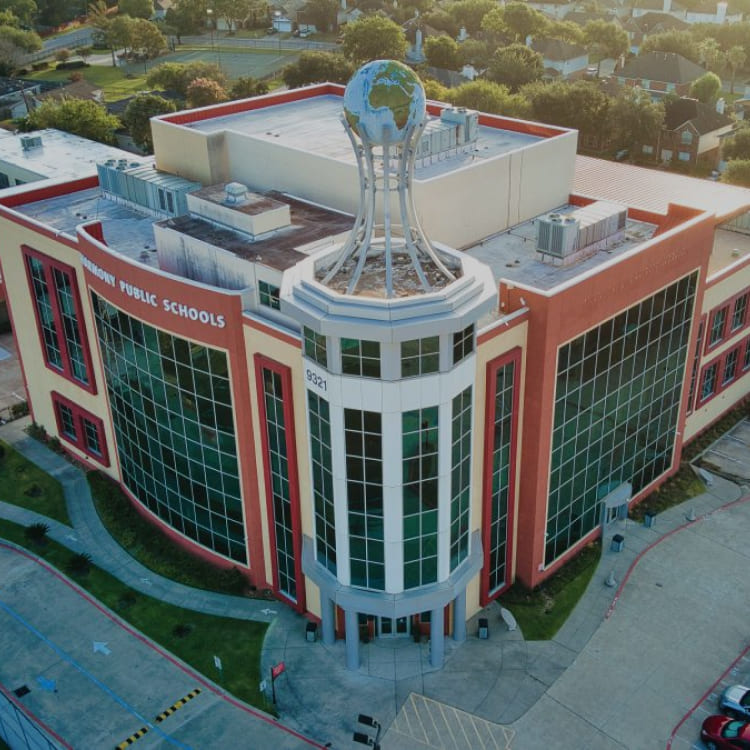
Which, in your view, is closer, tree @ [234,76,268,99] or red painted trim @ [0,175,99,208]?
red painted trim @ [0,175,99,208]

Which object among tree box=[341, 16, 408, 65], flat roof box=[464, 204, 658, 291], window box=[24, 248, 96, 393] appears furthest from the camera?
tree box=[341, 16, 408, 65]

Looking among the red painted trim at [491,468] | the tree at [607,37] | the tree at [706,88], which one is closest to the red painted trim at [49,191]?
the red painted trim at [491,468]

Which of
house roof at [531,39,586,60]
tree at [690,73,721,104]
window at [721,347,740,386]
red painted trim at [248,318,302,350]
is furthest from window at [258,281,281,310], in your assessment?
house roof at [531,39,586,60]

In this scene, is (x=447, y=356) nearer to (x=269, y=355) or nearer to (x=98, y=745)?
(x=269, y=355)

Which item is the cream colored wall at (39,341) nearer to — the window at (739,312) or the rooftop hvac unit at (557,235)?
the rooftop hvac unit at (557,235)

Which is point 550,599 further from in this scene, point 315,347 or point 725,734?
point 315,347

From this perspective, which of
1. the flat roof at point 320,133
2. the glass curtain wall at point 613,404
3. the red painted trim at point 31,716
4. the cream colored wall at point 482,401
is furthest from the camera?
the flat roof at point 320,133

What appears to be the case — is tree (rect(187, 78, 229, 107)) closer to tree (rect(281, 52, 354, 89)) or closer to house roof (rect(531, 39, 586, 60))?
tree (rect(281, 52, 354, 89))
